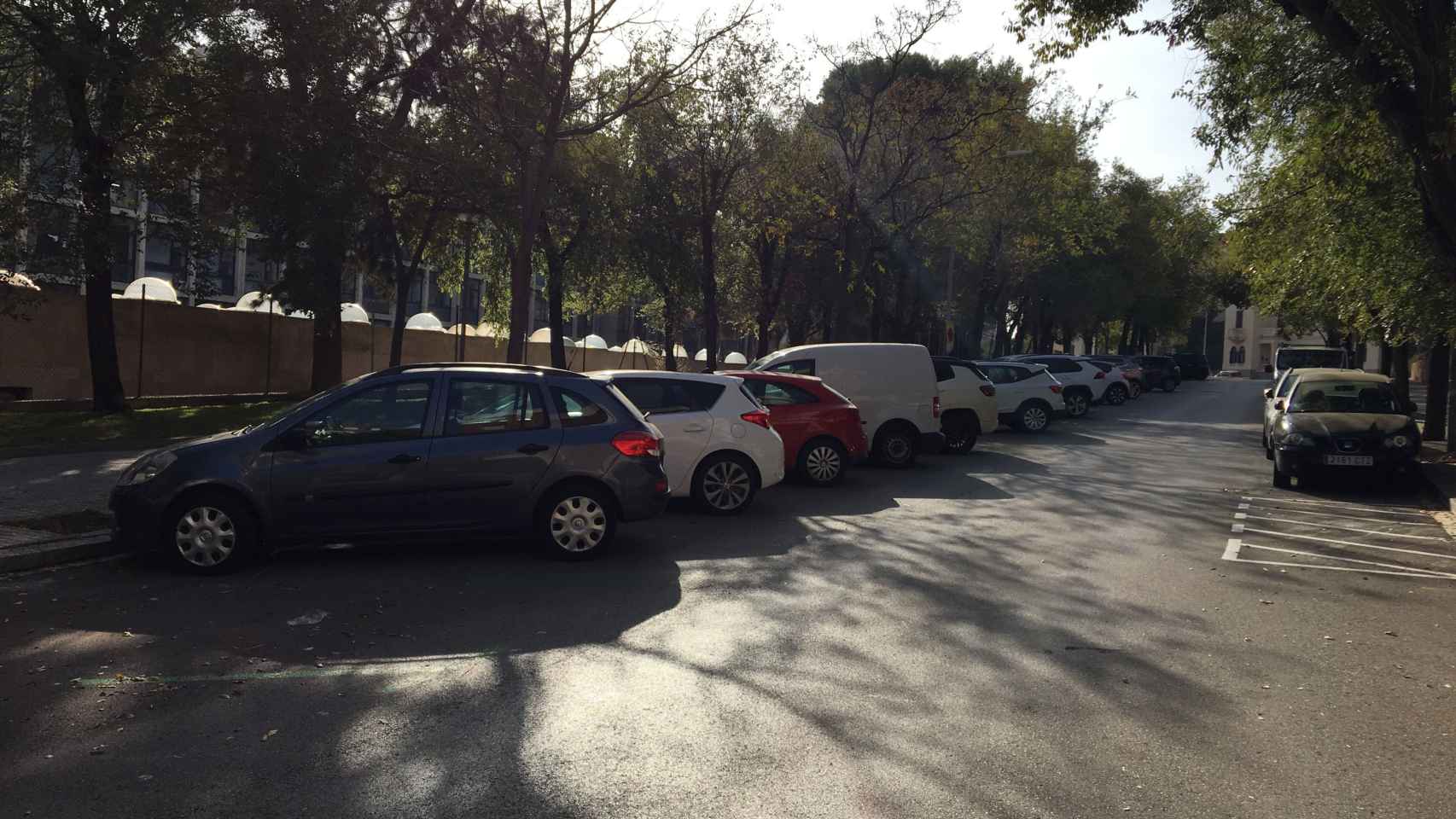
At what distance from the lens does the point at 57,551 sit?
877cm

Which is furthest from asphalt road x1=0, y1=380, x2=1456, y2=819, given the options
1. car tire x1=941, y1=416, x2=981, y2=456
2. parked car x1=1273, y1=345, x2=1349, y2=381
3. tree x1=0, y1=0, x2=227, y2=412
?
parked car x1=1273, y1=345, x2=1349, y2=381

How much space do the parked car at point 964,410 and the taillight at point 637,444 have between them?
11.7 meters

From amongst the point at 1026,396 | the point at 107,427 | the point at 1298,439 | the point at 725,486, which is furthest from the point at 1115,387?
the point at 107,427

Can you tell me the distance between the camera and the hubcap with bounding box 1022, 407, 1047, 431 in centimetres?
2599

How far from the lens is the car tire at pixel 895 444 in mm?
17703

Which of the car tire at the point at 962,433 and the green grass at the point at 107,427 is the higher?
the car tire at the point at 962,433

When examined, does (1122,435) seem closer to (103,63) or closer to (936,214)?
(936,214)

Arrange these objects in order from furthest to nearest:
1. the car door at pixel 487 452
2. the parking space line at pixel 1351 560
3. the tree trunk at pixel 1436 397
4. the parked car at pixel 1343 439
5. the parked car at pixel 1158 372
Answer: the parked car at pixel 1158 372 → the tree trunk at pixel 1436 397 → the parked car at pixel 1343 439 → the parking space line at pixel 1351 560 → the car door at pixel 487 452

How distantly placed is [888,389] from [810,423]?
130 inches

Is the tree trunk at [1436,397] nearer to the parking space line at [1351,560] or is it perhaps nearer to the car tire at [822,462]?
the car tire at [822,462]

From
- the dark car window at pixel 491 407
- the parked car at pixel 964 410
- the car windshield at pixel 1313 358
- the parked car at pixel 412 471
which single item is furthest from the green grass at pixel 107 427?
the car windshield at pixel 1313 358

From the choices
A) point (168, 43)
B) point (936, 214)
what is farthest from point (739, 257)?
point (168, 43)

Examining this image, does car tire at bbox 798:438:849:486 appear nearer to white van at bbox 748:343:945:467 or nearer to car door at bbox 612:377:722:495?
white van at bbox 748:343:945:467

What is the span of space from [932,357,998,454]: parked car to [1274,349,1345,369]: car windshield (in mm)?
20128
